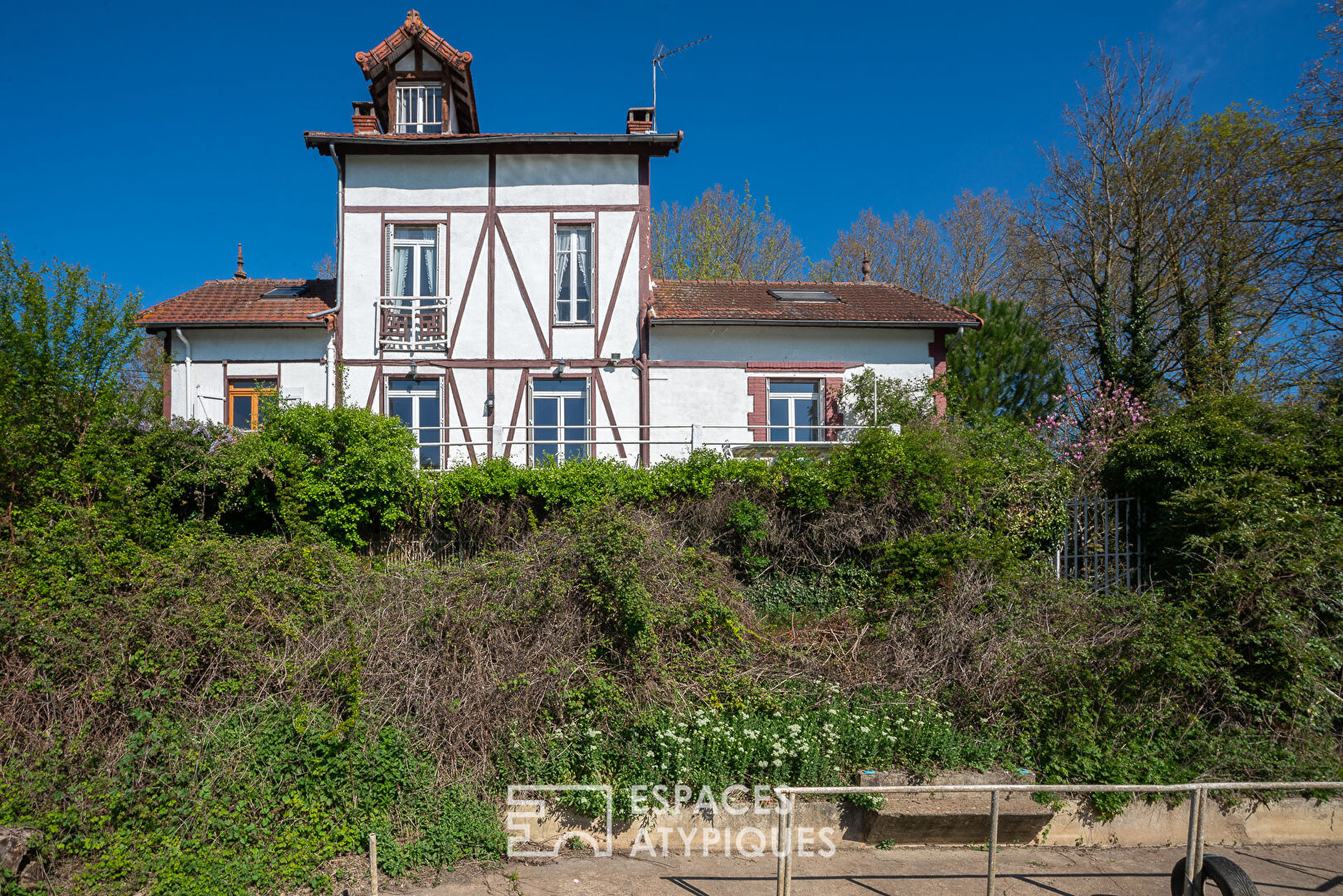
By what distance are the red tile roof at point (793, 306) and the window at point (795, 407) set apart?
1.18 m

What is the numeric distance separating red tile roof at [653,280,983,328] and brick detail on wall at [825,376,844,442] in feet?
3.55

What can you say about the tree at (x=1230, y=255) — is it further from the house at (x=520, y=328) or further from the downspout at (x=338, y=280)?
the downspout at (x=338, y=280)

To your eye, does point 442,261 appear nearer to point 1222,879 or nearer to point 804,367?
point 804,367

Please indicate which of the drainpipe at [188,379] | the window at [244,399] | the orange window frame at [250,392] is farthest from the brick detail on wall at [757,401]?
the drainpipe at [188,379]

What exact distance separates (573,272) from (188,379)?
694cm

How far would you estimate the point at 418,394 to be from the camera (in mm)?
13641

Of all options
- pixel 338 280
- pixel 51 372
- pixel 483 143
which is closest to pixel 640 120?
pixel 483 143

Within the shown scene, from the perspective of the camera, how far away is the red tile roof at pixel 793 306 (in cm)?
1352

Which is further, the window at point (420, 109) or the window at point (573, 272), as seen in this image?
the window at point (420, 109)

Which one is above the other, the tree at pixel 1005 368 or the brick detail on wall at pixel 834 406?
the tree at pixel 1005 368

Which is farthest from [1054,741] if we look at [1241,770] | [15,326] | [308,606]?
[15,326]

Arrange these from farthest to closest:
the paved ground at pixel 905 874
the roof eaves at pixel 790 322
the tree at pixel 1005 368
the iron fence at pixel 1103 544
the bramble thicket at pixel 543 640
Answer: the tree at pixel 1005 368
the roof eaves at pixel 790 322
the iron fence at pixel 1103 544
the bramble thicket at pixel 543 640
the paved ground at pixel 905 874

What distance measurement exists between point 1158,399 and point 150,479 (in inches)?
639

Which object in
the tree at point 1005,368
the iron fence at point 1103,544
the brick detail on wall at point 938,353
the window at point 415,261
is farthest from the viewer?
the tree at point 1005,368
